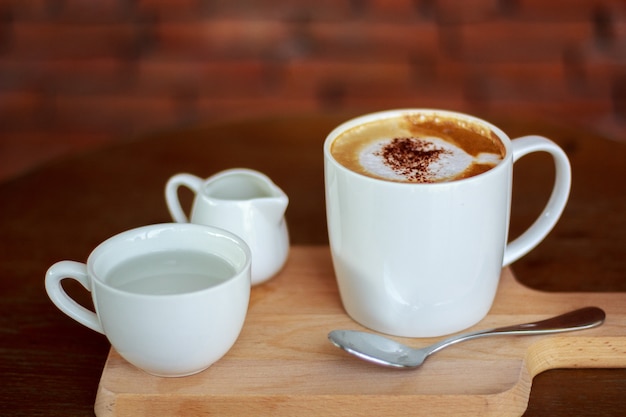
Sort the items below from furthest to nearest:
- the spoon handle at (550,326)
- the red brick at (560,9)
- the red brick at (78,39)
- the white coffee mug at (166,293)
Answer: the red brick at (78,39), the red brick at (560,9), the spoon handle at (550,326), the white coffee mug at (166,293)

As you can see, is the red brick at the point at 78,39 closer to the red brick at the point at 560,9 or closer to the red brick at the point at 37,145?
the red brick at the point at 37,145

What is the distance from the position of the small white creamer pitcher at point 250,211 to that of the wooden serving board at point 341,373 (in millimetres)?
59

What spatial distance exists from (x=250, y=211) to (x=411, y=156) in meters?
0.20

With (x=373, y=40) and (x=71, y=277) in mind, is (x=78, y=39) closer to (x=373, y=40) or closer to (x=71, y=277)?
(x=373, y=40)

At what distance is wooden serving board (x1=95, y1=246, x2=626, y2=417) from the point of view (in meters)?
0.74

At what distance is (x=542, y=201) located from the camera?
3.79ft

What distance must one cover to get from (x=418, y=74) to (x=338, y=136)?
4.35 feet

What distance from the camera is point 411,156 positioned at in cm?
85

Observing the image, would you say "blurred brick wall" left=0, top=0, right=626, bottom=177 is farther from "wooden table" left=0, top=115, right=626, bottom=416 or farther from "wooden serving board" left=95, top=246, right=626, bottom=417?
"wooden serving board" left=95, top=246, right=626, bottom=417

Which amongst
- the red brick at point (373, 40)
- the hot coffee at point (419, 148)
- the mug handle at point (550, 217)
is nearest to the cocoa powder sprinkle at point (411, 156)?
the hot coffee at point (419, 148)

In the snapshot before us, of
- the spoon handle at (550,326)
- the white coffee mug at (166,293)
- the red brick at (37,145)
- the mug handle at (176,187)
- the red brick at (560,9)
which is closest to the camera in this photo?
the white coffee mug at (166,293)

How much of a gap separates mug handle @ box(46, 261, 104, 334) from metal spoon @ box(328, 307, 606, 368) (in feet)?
0.77

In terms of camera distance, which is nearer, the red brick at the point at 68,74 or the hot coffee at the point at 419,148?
the hot coffee at the point at 419,148

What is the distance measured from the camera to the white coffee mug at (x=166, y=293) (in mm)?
709
